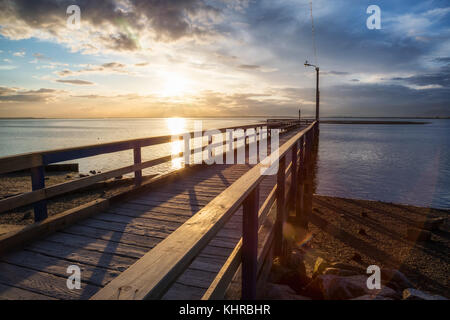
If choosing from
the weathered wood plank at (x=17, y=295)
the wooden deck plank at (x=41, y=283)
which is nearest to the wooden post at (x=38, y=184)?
the wooden deck plank at (x=41, y=283)

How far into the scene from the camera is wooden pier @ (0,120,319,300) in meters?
1.11

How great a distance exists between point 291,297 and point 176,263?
2.95 meters

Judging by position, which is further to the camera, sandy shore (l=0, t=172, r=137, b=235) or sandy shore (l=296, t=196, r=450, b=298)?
sandy shore (l=0, t=172, r=137, b=235)

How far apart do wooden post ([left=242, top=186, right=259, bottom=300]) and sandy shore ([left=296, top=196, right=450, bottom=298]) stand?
3891 millimetres

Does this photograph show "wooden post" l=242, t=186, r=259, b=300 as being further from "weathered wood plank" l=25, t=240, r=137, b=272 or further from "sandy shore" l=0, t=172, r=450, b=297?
"sandy shore" l=0, t=172, r=450, b=297

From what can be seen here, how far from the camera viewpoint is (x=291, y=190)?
631 cm

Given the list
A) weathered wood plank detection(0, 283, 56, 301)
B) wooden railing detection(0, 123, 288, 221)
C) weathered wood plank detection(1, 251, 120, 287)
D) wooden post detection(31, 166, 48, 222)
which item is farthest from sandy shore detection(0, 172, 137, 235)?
weathered wood plank detection(0, 283, 56, 301)

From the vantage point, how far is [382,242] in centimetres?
780

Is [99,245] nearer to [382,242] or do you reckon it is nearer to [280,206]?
[280,206]

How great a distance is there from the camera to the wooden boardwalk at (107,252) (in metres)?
2.58

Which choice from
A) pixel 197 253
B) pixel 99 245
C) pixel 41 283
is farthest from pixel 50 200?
pixel 197 253

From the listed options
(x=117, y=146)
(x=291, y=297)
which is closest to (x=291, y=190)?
(x=291, y=297)

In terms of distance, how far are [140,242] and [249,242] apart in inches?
71.4

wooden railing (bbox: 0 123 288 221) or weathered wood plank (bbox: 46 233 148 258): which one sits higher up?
wooden railing (bbox: 0 123 288 221)
